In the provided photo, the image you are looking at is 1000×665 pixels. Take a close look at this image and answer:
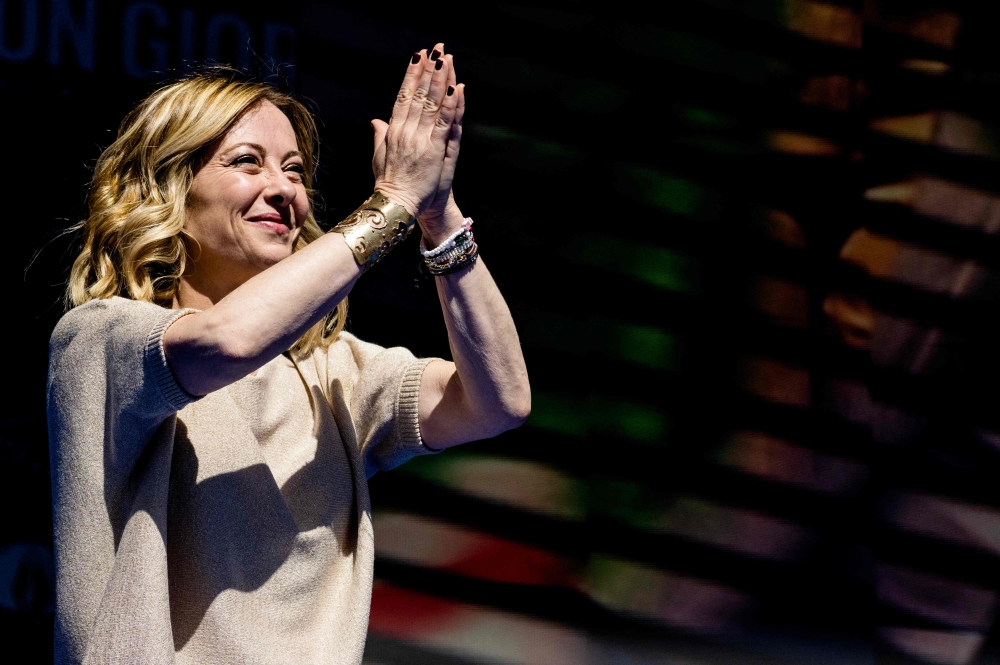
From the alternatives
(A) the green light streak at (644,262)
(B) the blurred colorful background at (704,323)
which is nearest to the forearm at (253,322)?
(B) the blurred colorful background at (704,323)

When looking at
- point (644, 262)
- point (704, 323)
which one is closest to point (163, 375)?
point (644, 262)

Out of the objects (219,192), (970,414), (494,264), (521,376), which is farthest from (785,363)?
(219,192)

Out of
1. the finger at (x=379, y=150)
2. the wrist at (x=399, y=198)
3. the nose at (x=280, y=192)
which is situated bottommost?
the nose at (x=280, y=192)

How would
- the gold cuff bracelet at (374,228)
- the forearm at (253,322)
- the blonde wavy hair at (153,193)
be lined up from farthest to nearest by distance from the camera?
A: the blonde wavy hair at (153,193), the gold cuff bracelet at (374,228), the forearm at (253,322)

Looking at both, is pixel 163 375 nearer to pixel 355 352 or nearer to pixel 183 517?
pixel 183 517

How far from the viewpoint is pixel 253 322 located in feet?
4.03


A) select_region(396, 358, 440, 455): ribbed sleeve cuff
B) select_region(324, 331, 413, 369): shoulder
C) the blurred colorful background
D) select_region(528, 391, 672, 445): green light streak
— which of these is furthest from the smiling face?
select_region(528, 391, 672, 445): green light streak

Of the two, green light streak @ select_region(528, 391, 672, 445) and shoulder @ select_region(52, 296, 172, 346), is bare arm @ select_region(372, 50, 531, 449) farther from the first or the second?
green light streak @ select_region(528, 391, 672, 445)

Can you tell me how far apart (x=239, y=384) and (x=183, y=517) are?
254 mm

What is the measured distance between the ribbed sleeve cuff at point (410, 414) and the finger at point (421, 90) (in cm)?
46

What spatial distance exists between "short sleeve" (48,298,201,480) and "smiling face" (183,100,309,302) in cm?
26

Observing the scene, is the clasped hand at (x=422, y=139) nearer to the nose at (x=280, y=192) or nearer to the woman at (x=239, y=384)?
the woman at (x=239, y=384)

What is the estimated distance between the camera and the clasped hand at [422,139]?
4.68 ft

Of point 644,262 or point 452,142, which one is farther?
point 644,262
